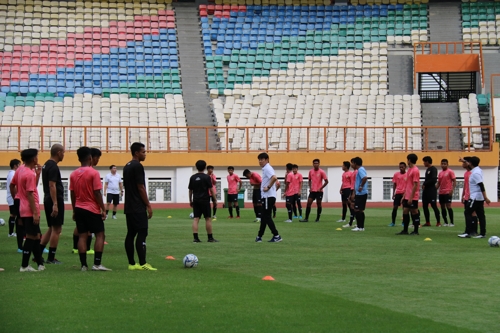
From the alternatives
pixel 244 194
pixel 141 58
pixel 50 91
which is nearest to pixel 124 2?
pixel 141 58

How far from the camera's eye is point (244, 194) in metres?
39.5

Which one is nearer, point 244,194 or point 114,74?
point 244,194

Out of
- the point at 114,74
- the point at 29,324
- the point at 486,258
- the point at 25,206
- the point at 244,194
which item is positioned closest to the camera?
the point at 29,324

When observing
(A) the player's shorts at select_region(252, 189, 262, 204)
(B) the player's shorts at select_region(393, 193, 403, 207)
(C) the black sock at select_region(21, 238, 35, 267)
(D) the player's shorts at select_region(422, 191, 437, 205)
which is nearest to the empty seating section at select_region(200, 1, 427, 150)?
(A) the player's shorts at select_region(252, 189, 262, 204)

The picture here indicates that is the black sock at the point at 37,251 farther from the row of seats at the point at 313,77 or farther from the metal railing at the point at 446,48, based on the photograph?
the metal railing at the point at 446,48

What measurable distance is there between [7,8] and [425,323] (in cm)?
4511

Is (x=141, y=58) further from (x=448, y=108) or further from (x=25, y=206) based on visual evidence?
(x=25, y=206)

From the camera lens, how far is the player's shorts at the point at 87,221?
13094 mm

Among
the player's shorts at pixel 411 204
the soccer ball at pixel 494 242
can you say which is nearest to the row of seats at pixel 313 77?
the player's shorts at pixel 411 204

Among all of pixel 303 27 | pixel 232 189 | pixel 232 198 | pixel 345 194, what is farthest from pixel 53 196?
pixel 303 27

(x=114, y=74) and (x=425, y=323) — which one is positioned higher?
(x=114, y=74)

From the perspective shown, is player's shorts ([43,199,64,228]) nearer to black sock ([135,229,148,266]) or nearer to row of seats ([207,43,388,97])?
black sock ([135,229,148,266])

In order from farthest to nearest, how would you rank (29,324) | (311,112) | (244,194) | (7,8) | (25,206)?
(7,8) < (311,112) < (244,194) < (25,206) < (29,324)

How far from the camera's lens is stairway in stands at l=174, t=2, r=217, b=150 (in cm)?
4050
